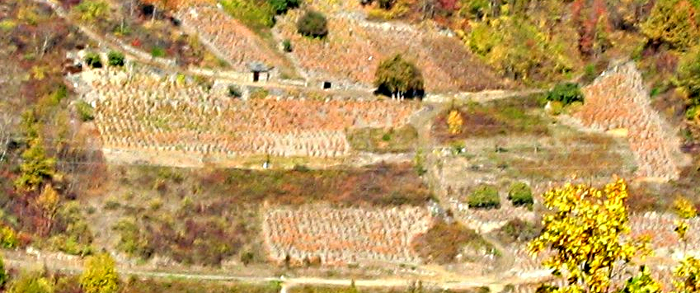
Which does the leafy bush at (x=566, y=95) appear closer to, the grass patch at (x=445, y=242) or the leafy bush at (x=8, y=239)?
the grass patch at (x=445, y=242)

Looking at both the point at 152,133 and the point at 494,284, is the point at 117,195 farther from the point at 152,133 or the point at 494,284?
the point at 494,284

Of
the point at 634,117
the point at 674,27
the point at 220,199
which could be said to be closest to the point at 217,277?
the point at 220,199

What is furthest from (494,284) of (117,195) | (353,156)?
(117,195)

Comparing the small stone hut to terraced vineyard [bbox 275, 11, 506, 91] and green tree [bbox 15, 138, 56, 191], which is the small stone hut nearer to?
terraced vineyard [bbox 275, 11, 506, 91]

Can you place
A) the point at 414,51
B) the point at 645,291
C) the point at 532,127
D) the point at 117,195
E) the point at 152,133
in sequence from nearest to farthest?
1. the point at 645,291
2. the point at 117,195
3. the point at 152,133
4. the point at 532,127
5. the point at 414,51

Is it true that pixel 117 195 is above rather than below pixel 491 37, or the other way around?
below

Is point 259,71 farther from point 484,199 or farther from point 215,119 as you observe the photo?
point 484,199

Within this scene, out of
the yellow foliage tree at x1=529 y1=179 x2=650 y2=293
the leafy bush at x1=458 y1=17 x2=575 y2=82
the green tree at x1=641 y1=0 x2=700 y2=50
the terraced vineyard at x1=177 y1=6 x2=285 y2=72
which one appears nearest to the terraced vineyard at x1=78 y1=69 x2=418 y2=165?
the terraced vineyard at x1=177 y1=6 x2=285 y2=72
